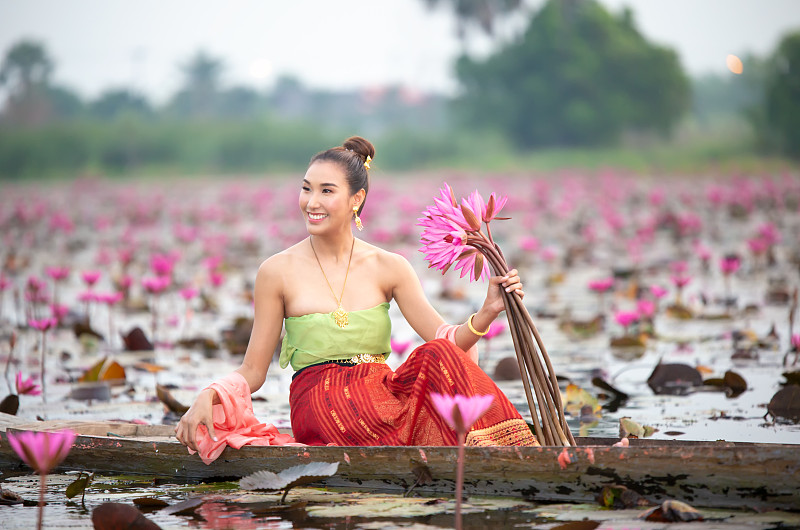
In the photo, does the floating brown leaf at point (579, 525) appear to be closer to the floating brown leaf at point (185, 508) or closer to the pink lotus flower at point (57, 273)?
the floating brown leaf at point (185, 508)

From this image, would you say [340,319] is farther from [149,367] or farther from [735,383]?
[149,367]

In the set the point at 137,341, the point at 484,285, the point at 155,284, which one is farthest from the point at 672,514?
the point at 484,285

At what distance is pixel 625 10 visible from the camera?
96.2ft

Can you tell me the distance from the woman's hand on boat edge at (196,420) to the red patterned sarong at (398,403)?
335 mm

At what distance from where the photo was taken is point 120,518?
2.28 m

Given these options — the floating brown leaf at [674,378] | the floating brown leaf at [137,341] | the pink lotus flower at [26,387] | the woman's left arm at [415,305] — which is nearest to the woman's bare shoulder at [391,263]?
the woman's left arm at [415,305]

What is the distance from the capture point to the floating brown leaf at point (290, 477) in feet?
8.88

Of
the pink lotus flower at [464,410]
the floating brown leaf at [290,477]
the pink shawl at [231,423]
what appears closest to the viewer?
the pink lotus flower at [464,410]

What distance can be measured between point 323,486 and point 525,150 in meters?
26.7

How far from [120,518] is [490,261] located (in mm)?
1264

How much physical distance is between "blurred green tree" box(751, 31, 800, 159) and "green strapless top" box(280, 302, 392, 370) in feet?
68.5

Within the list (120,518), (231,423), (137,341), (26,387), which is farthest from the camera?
(137,341)

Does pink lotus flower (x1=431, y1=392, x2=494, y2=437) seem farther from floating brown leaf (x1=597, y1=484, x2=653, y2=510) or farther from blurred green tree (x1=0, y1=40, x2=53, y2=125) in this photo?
blurred green tree (x1=0, y1=40, x2=53, y2=125)

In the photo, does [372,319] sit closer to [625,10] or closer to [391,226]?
[391,226]
